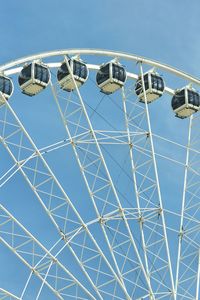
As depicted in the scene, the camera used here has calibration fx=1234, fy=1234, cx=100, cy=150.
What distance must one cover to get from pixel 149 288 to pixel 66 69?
13.0 metres

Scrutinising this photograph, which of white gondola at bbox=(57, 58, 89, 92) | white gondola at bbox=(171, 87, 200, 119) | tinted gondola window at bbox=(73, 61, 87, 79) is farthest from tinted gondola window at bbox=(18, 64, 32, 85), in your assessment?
white gondola at bbox=(171, 87, 200, 119)

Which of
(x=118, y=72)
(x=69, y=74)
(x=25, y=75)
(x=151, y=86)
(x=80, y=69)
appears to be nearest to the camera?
(x=25, y=75)

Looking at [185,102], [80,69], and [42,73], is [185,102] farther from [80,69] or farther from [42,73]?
[42,73]

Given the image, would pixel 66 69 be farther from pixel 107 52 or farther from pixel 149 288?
pixel 149 288

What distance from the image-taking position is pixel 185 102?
74.4 m

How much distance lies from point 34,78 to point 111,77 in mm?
5410

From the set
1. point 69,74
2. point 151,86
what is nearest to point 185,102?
point 151,86

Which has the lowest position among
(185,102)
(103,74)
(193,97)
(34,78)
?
(34,78)

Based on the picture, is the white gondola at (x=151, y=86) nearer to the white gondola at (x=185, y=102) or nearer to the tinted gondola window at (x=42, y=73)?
the white gondola at (x=185, y=102)

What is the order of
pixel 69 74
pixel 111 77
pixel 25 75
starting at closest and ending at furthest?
pixel 25 75
pixel 69 74
pixel 111 77

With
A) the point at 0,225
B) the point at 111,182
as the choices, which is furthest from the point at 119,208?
the point at 0,225

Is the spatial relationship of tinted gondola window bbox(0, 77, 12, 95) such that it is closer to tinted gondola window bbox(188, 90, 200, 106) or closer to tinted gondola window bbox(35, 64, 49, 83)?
tinted gondola window bbox(35, 64, 49, 83)

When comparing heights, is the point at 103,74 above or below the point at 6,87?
above

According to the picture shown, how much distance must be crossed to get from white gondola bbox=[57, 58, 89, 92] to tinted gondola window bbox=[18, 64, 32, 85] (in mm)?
2435
